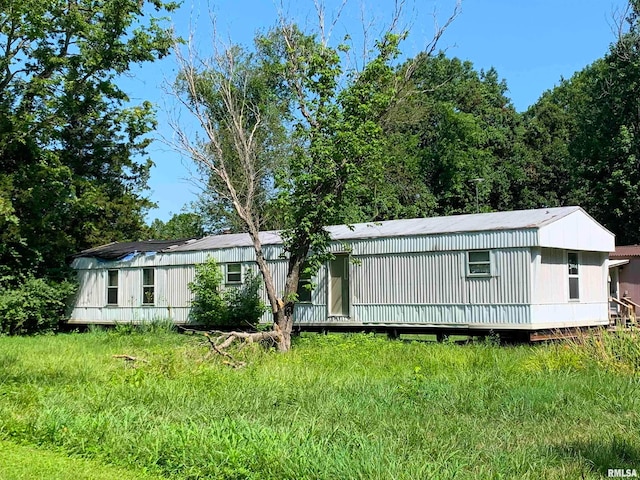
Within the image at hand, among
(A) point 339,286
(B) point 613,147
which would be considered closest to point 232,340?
(A) point 339,286

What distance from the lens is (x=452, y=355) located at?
13422 mm

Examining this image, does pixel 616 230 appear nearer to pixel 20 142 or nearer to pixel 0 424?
pixel 20 142

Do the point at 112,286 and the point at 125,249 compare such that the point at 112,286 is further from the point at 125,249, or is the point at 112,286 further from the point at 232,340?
the point at 232,340

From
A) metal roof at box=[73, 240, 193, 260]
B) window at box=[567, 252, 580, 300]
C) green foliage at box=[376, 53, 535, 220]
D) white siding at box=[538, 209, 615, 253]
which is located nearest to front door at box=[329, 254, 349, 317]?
white siding at box=[538, 209, 615, 253]

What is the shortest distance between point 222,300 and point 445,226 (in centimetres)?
720

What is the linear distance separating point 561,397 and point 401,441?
2.97 m

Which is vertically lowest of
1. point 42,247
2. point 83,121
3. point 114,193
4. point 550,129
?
point 42,247

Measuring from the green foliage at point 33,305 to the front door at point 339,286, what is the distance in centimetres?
989

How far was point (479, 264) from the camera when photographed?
17.2 m

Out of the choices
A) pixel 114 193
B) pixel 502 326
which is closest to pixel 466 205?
pixel 114 193

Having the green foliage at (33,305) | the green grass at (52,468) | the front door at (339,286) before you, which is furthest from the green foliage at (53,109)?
the green grass at (52,468)

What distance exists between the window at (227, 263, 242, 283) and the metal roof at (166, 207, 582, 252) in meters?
0.62

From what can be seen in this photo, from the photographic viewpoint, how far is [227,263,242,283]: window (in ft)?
71.1

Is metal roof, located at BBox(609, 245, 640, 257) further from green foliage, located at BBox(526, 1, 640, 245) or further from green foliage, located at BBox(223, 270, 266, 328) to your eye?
green foliage, located at BBox(223, 270, 266, 328)
